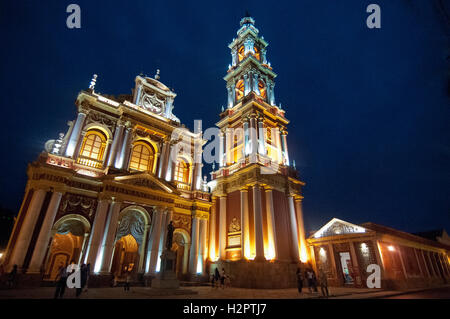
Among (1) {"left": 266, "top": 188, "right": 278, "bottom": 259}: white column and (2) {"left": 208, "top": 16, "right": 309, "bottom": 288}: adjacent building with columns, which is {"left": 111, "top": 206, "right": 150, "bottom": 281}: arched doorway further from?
(1) {"left": 266, "top": 188, "right": 278, "bottom": 259}: white column

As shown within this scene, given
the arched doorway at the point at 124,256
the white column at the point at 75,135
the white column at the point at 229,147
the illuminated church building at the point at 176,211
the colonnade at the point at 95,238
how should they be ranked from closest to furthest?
the colonnade at the point at 95,238, the illuminated church building at the point at 176,211, the white column at the point at 75,135, the arched doorway at the point at 124,256, the white column at the point at 229,147

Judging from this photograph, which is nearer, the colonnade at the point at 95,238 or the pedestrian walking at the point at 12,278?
the pedestrian walking at the point at 12,278

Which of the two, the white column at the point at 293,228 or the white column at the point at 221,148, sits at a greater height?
the white column at the point at 221,148

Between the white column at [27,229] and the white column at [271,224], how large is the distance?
1394 cm

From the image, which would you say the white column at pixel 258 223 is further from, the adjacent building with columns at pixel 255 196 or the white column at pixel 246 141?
the white column at pixel 246 141

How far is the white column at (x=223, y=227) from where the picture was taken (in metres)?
17.6

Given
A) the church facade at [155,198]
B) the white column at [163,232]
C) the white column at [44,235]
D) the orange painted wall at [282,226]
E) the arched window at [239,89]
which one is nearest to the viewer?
the white column at [44,235]

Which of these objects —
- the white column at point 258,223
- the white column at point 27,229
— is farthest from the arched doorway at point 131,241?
the white column at point 258,223

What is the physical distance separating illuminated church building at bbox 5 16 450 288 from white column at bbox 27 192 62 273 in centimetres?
5

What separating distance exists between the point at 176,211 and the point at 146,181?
363 cm

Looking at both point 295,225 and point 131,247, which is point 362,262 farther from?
point 131,247

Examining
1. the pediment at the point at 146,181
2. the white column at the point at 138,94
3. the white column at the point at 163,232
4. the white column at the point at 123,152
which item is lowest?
the white column at the point at 163,232

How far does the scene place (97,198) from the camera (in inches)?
596

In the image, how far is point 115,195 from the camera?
15.2 metres
